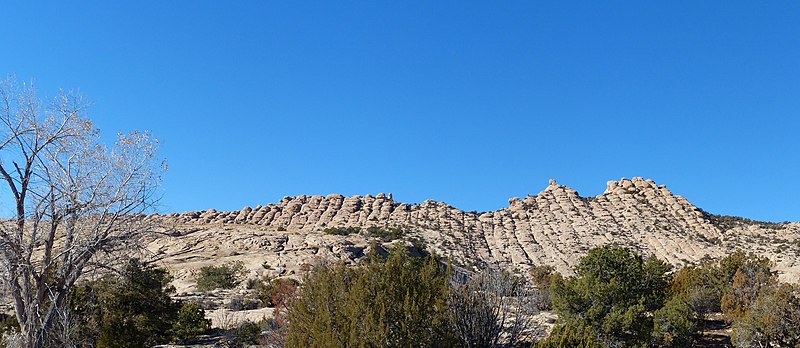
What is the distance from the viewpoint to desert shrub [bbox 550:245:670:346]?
2305cm

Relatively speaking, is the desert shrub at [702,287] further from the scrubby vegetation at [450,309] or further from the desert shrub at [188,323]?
the desert shrub at [188,323]

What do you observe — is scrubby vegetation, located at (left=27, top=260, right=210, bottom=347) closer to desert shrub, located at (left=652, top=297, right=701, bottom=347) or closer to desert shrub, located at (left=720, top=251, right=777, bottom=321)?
desert shrub, located at (left=652, top=297, right=701, bottom=347)

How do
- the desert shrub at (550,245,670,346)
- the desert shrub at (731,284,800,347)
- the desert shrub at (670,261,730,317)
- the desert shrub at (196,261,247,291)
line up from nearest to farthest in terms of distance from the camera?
the desert shrub at (731,284,800,347)
the desert shrub at (550,245,670,346)
the desert shrub at (670,261,730,317)
the desert shrub at (196,261,247,291)

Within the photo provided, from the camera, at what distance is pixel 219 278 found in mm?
41750

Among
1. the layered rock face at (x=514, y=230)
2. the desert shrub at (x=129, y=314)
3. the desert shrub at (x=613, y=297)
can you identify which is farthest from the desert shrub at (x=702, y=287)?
the desert shrub at (x=129, y=314)

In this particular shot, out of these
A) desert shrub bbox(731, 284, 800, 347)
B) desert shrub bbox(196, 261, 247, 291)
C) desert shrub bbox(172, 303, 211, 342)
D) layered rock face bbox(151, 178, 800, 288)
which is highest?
layered rock face bbox(151, 178, 800, 288)

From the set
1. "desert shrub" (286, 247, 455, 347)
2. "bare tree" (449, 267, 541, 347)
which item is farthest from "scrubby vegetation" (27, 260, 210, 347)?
"bare tree" (449, 267, 541, 347)

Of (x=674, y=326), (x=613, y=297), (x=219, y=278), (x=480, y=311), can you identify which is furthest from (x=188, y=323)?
(x=674, y=326)

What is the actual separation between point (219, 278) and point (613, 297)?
1103 inches

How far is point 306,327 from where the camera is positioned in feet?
45.5

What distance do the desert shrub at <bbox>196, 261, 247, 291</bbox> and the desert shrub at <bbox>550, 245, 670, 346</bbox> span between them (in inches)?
988

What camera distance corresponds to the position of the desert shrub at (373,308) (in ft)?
41.4

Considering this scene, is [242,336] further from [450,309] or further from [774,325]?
[774,325]

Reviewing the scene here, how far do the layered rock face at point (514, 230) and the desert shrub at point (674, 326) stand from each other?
26686 millimetres
